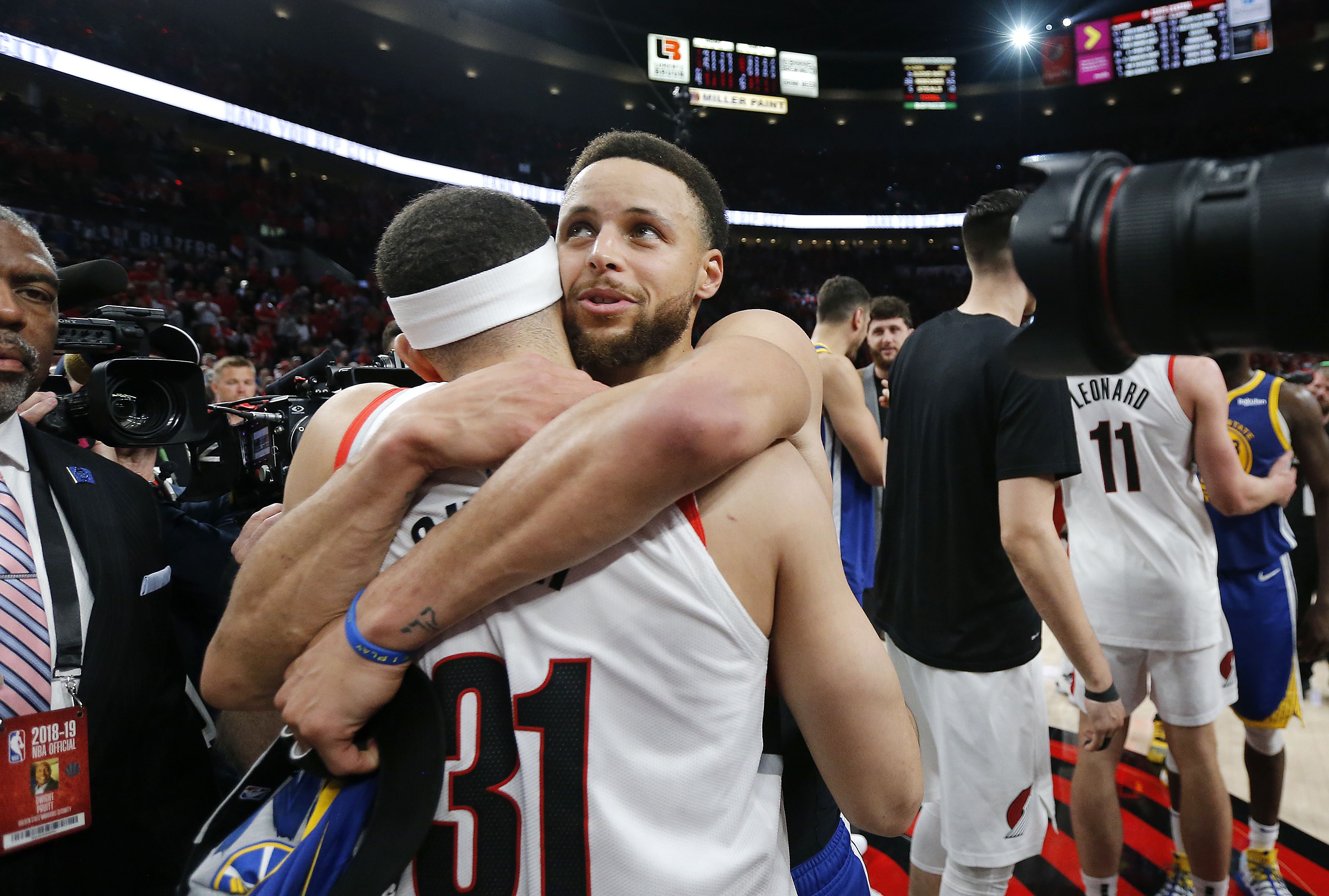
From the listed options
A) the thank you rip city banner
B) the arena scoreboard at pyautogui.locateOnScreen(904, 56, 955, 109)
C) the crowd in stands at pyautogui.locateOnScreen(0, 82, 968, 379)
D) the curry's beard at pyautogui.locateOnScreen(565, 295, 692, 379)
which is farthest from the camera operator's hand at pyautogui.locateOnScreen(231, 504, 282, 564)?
the arena scoreboard at pyautogui.locateOnScreen(904, 56, 955, 109)

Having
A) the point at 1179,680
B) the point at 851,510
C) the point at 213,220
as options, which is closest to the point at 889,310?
the point at 851,510

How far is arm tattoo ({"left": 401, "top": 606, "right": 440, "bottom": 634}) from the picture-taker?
93 centimetres

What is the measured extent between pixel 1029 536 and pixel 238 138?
16.5m

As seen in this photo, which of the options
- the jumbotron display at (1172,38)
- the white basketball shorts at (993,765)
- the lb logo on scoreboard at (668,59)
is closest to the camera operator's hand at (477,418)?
the white basketball shorts at (993,765)

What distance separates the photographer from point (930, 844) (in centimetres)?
236

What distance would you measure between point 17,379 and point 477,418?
1.29 meters

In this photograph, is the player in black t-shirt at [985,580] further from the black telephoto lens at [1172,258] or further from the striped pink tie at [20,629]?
the striped pink tie at [20,629]

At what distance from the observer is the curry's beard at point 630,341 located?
1.37m

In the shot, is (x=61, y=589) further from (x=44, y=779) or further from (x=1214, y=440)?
(x=1214, y=440)

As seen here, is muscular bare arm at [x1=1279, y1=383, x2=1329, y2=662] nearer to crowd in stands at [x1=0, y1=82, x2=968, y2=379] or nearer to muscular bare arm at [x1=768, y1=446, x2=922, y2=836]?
muscular bare arm at [x1=768, y1=446, x2=922, y2=836]

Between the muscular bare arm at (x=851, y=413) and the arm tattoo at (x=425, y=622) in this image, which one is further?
the muscular bare arm at (x=851, y=413)

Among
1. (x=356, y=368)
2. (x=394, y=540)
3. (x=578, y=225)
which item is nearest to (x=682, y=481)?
(x=394, y=540)

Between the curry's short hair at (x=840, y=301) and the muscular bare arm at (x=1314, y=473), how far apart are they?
1733 millimetres

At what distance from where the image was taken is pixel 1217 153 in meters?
16.4
